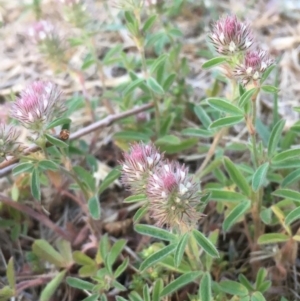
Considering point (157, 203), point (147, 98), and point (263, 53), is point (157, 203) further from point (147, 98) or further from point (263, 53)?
point (147, 98)

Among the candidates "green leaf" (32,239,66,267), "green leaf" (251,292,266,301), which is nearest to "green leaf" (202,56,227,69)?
"green leaf" (251,292,266,301)

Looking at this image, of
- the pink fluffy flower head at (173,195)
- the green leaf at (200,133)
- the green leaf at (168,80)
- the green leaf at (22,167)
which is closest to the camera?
the pink fluffy flower head at (173,195)

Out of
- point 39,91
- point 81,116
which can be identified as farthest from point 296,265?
point 81,116

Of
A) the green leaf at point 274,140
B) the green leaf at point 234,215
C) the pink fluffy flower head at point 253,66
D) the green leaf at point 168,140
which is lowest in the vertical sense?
the green leaf at point 234,215

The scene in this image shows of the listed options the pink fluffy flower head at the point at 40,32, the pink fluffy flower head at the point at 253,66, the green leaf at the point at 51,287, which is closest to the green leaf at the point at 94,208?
the green leaf at the point at 51,287

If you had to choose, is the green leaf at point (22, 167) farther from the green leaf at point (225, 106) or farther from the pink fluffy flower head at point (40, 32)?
the pink fluffy flower head at point (40, 32)

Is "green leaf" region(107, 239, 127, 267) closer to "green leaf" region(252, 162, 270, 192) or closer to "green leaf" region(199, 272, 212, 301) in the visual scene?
"green leaf" region(199, 272, 212, 301)
